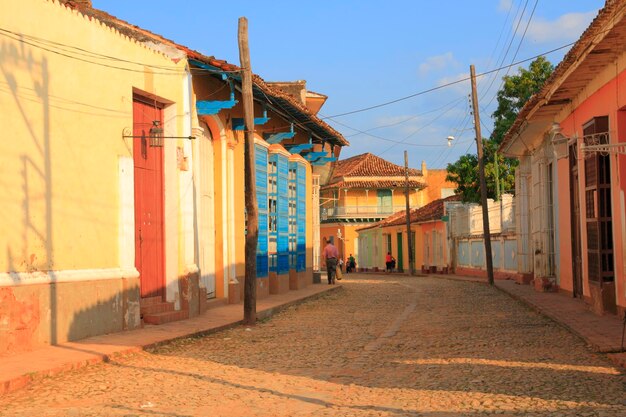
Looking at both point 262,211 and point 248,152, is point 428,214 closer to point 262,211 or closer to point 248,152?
point 262,211

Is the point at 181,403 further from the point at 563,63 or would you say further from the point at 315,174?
the point at 315,174

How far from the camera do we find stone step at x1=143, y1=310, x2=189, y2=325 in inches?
538

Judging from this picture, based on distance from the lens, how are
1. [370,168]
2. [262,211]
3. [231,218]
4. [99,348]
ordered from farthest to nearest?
[370,168], [262,211], [231,218], [99,348]

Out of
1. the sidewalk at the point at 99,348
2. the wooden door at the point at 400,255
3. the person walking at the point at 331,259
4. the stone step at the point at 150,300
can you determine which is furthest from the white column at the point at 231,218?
the wooden door at the point at 400,255

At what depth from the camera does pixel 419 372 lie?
878 centimetres

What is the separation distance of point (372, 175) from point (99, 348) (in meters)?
58.2

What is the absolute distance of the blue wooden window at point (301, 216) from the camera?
24922mm

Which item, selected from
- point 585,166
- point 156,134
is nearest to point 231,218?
point 156,134

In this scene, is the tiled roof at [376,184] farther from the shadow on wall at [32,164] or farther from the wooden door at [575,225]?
the shadow on wall at [32,164]

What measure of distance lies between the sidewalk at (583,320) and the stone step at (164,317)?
5.86m

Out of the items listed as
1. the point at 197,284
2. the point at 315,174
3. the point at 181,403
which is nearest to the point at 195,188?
the point at 197,284

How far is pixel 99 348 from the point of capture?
10.5 m

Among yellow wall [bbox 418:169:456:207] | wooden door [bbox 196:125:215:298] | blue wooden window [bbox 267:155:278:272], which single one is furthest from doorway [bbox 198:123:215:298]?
yellow wall [bbox 418:169:456:207]

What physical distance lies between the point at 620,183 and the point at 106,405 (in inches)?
343
